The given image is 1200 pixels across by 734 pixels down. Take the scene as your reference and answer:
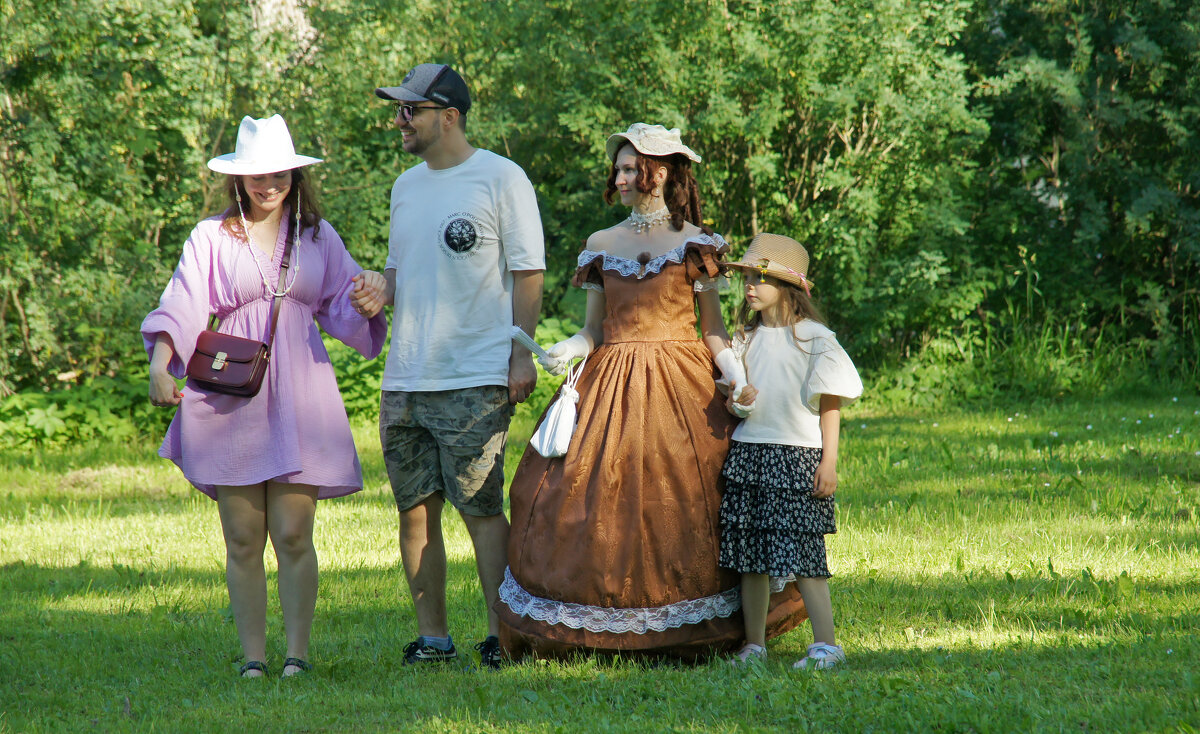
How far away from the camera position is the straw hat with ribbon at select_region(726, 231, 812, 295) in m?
4.10

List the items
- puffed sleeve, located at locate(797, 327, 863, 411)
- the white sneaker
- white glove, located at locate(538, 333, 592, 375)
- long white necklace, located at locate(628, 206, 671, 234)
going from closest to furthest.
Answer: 1. the white sneaker
2. puffed sleeve, located at locate(797, 327, 863, 411)
3. white glove, located at locate(538, 333, 592, 375)
4. long white necklace, located at locate(628, 206, 671, 234)

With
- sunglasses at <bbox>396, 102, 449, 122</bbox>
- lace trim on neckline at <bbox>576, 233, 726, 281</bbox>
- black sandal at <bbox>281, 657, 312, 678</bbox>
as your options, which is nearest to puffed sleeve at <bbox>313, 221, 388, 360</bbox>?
sunglasses at <bbox>396, 102, 449, 122</bbox>

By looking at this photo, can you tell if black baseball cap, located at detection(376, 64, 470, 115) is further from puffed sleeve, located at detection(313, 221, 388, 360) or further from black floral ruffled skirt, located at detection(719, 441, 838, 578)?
black floral ruffled skirt, located at detection(719, 441, 838, 578)

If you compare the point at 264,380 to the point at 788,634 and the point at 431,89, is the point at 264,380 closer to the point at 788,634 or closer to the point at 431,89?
the point at 431,89

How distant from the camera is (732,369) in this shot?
4.06 metres

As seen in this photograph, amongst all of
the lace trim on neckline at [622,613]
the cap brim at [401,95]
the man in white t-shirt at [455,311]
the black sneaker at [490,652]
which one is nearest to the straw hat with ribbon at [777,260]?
the man in white t-shirt at [455,311]

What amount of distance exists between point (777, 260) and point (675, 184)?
52 centimetres

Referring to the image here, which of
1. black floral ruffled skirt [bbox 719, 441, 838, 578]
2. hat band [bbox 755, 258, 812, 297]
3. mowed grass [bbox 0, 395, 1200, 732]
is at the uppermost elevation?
hat band [bbox 755, 258, 812, 297]

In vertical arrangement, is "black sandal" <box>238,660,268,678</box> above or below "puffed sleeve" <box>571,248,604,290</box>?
below

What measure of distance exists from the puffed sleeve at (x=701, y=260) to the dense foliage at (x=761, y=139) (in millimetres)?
6083

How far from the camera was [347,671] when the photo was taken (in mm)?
4113

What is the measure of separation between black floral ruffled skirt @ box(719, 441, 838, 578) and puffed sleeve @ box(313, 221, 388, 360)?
4.65 ft

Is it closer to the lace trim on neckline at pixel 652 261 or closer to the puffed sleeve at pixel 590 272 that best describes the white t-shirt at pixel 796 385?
the lace trim on neckline at pixel 652 261

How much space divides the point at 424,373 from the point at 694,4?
7.05 meters
